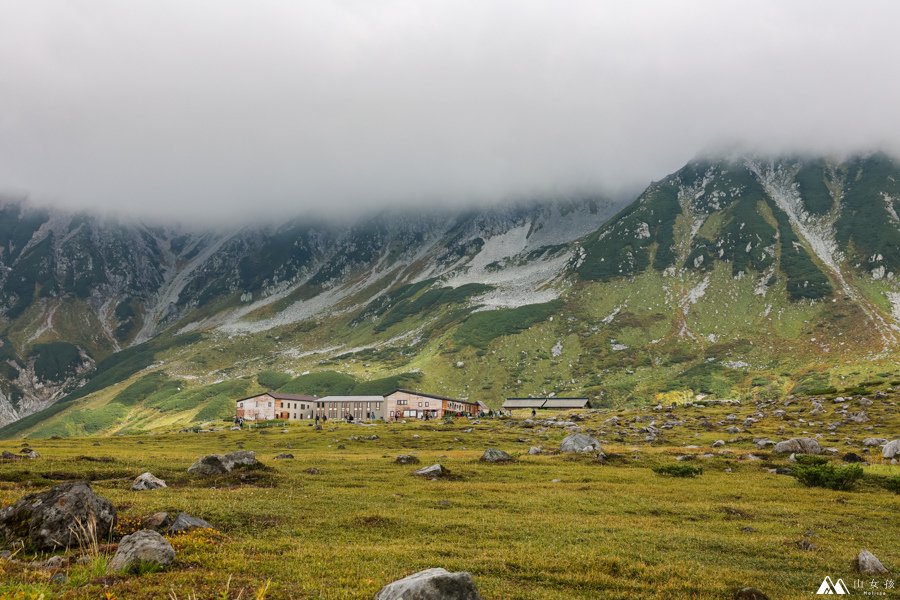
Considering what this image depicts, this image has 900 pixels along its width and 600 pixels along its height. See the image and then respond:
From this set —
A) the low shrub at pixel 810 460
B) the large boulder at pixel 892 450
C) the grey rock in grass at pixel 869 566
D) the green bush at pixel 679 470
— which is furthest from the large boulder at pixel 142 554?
the large boulder at pixel 892 450

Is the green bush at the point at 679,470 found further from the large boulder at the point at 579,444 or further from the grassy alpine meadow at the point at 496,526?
the large boulder at the point at 579,444

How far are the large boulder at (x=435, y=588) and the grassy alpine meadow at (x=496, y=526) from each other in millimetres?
3532

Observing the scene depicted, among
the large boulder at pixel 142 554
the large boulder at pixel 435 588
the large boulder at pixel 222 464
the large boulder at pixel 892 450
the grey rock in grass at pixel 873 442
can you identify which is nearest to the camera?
the large boulder at pixel 435 588

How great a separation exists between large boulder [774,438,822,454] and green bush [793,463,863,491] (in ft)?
58.0

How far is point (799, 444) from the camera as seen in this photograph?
66.7m

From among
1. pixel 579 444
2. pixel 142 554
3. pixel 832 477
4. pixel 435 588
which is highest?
pixel 435 588

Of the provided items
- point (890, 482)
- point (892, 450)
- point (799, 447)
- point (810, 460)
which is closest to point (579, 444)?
point (799, 447)

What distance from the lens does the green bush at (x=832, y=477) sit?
47406mm

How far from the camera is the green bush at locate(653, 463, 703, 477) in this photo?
5419 cm

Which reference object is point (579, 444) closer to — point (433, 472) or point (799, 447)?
A: point (799, 447)

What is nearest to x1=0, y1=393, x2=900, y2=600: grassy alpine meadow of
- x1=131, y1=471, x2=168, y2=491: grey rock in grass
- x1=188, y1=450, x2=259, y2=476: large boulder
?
x1=131, y1=471, x2=168, y2=491: grey rock in grass

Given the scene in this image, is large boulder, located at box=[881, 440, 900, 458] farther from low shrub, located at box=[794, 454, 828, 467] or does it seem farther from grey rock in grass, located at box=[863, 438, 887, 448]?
grey rock in grass, located at box=[863, 438, 887, 448]

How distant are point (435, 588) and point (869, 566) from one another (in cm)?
2110

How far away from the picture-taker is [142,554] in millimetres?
20031
